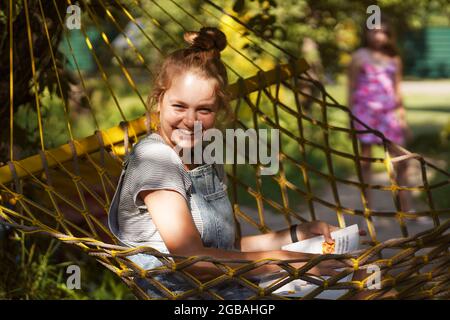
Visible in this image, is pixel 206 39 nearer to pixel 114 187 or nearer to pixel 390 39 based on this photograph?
pixel 114 187

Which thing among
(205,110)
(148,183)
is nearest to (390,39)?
(205,110)

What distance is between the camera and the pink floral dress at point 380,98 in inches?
218

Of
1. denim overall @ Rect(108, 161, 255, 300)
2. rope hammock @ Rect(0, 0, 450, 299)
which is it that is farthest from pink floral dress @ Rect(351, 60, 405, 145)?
denim overall @ Rect(108, 161, 255, 300)

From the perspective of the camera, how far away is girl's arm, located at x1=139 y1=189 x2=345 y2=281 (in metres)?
2.40

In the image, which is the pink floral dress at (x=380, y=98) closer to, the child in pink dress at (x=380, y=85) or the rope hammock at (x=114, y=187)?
the child in pink dress at (x=380, y=85)

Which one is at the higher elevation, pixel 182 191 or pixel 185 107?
pixel 185 107

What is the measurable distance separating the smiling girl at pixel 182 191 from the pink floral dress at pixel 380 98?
9.59 ft

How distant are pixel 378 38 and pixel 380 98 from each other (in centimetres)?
33

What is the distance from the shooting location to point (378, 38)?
5504 mm

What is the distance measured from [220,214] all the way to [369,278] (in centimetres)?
47

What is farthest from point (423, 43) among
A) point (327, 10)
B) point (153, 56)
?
point (327, 10)

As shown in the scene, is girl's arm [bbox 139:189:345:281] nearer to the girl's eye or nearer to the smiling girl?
the smiling girl

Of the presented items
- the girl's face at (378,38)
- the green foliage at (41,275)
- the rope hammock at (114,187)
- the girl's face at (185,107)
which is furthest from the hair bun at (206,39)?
the girl's face at (378,38)

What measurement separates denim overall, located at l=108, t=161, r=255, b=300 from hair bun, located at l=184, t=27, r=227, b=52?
1.09 ft
